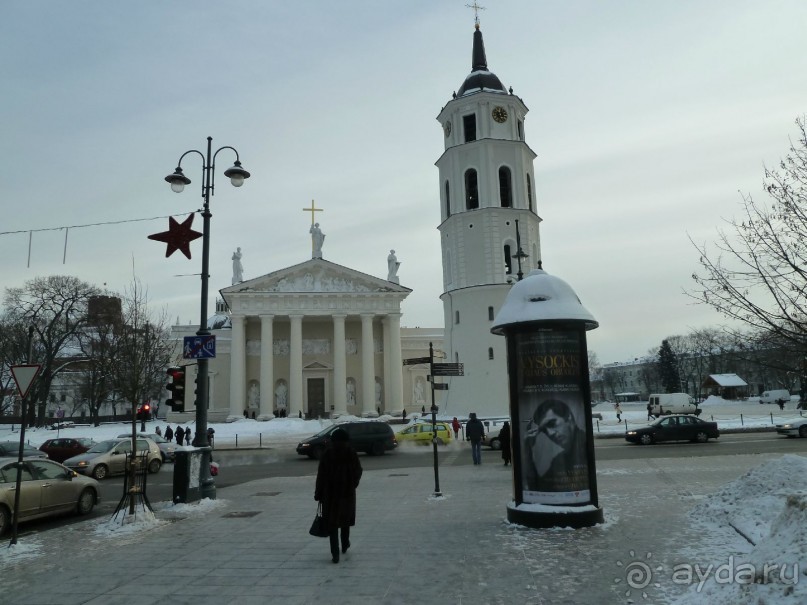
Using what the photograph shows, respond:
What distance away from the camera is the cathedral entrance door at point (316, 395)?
2386 inches

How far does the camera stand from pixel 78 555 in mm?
8758

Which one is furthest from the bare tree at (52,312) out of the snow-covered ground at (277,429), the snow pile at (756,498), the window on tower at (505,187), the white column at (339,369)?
the snow pile at (756,498)

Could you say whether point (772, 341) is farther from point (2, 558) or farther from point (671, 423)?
point (671, 423)

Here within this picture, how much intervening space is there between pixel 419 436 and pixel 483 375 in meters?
15.8

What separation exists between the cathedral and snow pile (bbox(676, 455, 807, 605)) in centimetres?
3028

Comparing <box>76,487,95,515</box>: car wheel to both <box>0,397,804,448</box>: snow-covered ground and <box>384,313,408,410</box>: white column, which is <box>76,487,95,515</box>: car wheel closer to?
<box>0,397,804,448</box>: snow-covered ground

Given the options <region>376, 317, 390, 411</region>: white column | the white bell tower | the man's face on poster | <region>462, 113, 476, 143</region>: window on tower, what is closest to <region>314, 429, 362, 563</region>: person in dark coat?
the man's face on poster

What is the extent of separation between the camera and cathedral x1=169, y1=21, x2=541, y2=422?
46.6m

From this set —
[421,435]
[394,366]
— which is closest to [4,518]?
[421,435]

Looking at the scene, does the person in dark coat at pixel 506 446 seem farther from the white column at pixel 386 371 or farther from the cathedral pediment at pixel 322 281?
the cathedral pediment at pixel 322 281

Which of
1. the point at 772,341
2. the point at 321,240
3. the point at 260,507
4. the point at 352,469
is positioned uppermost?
the point at 321,240

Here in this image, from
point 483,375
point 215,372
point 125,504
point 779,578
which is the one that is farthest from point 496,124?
point 779,578

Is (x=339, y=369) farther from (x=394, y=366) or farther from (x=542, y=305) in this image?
(x=542, y=305)

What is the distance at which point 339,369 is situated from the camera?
57.7 metres
